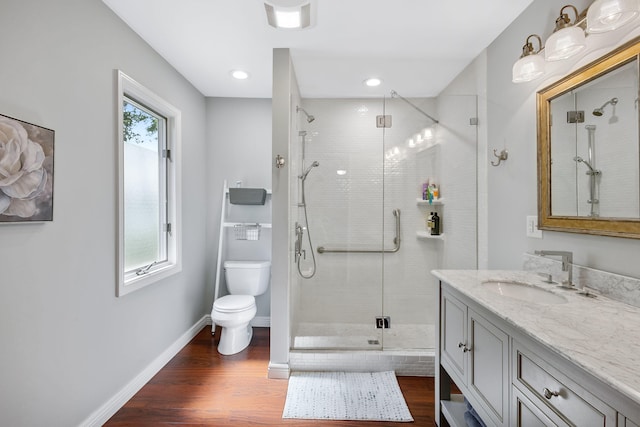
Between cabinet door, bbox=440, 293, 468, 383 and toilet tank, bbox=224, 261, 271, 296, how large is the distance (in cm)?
181

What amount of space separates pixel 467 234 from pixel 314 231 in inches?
49.3

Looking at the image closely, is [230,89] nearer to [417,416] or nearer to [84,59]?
[84,59]

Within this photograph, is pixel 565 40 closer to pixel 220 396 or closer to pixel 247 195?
pixel 247 195

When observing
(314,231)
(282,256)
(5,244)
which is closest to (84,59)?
(5,244)

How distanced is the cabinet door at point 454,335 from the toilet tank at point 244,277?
1807mm

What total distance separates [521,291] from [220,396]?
1.94m

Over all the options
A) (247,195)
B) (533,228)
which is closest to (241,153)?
(247,195)

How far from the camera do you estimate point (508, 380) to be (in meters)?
1.04

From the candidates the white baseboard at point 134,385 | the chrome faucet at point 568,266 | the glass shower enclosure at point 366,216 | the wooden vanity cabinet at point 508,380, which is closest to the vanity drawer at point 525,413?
the wooden vanity cabinet at point 508,380

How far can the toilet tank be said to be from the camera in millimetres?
2922

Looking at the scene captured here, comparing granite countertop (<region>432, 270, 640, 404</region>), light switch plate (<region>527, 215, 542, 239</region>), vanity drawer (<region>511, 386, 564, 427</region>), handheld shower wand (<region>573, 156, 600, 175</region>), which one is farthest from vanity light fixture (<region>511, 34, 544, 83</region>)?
vanity drawer (<region>511, 386, 564, 427</region>)

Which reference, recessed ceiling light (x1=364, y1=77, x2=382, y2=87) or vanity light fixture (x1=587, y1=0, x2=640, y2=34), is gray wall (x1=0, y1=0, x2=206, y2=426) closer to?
recessed ceiling light (x1=364, y1=77, x2=382, y2=87)

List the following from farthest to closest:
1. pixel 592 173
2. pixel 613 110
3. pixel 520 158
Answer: pixel 520 158 < pixel 592 173 < pixel 613 110

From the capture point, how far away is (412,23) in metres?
1.89
